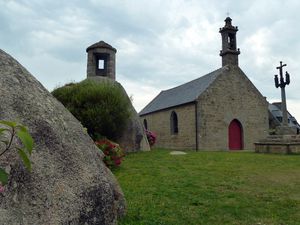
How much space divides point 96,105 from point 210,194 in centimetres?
826

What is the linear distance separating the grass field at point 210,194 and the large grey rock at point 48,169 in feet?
4.38

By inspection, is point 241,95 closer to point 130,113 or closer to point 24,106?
point 130,113

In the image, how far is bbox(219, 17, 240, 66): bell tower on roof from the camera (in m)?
24.5

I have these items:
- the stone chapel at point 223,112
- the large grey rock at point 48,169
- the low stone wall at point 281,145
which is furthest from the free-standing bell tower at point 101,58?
the large grey rock at point 48,169

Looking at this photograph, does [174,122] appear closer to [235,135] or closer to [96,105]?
[235,135]

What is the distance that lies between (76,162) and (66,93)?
37.0ft

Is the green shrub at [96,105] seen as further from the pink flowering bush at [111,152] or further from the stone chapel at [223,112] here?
the stone chapel at [223,112]

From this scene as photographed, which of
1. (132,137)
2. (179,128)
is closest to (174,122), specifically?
(179,128)

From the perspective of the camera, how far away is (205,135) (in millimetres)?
22094

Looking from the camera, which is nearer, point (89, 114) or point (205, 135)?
point (89, 114)

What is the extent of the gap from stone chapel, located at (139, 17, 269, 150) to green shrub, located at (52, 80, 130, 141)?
9.23 metres

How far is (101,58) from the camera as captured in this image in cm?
1861

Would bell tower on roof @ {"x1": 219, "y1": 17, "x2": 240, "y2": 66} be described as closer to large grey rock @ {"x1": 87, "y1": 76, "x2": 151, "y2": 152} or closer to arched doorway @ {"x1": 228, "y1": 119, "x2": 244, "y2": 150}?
arched doorway @ {"x1": 228, "y1": 119, "x2": 244, "y2": 150}

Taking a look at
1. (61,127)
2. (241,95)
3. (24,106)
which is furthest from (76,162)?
(241,95)
